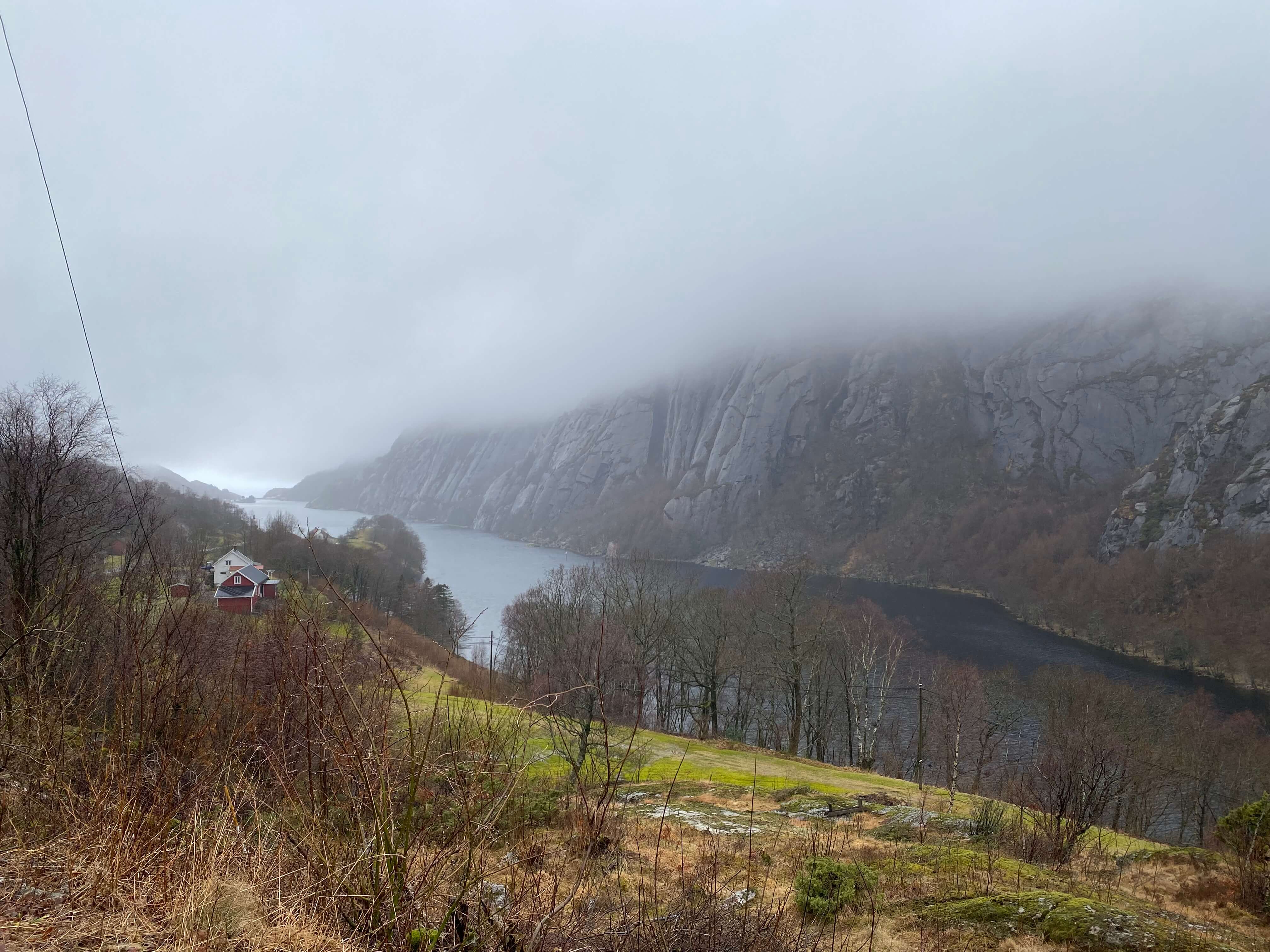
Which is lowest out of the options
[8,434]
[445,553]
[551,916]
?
[445,553]

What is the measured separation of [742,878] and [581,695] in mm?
9555

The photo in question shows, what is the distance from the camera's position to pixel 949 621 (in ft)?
239

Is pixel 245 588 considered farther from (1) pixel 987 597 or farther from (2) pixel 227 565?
(1) pixel 987 597

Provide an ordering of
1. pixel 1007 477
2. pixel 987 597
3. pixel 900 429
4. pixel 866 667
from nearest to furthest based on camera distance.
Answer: pixel 866 667 → pixel 987 597 → pixel 1007 477 → pixel 900 429

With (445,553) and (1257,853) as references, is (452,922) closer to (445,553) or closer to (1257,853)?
(1257,853)

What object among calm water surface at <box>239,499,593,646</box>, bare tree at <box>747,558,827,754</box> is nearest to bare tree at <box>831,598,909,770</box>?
bare tree at <box>747,558,827,754</box>

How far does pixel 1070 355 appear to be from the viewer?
135500mm

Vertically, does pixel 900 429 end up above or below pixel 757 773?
above

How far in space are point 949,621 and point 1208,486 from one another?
48.2 m

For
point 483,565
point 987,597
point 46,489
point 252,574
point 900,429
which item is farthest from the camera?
point 900,429

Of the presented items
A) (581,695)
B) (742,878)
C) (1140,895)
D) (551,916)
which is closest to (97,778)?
(551,916)

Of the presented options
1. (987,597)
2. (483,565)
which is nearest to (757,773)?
(987,597)

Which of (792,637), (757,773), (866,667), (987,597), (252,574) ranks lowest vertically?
(252,574)

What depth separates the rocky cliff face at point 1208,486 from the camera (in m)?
80.2
